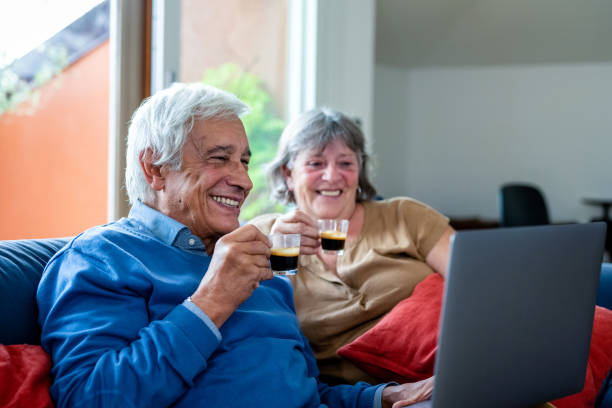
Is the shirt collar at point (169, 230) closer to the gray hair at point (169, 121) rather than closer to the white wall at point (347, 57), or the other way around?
the gray hair at point (169, 121)

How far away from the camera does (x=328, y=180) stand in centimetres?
218

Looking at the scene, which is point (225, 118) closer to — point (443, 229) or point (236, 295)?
point (236, 295)

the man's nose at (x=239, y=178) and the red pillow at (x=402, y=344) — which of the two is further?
the red pillow at (x=402, y=344)

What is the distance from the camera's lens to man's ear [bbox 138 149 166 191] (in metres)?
1.45

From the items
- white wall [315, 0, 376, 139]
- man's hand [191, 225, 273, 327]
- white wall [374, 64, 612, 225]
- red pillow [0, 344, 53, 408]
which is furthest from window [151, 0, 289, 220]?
white wall [374, 64, 612, 225]

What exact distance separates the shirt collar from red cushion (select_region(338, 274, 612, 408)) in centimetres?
64

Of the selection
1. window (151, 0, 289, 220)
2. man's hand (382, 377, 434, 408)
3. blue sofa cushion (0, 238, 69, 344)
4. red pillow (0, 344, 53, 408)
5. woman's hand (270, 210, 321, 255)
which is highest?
window (151, 0, 289, 220)

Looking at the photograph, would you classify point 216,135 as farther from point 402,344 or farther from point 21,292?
point 402,344

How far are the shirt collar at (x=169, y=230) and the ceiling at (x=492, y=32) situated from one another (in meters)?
4.80

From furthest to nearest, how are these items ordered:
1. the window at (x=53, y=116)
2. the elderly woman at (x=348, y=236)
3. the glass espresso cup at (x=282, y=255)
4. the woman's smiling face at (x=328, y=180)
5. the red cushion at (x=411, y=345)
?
the window at (x=53, y=116) < the woman's smiling face at (x=328, y=180) < the elderly woman at (x=348, y=236) < the red cushion at (x=411, y=345) < the glass espresso cup at (x=282, y=255)

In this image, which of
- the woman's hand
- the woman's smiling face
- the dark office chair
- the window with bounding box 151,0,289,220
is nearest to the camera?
the woman's hand

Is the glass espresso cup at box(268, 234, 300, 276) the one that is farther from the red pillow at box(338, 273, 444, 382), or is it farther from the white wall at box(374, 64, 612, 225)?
the white wall at box(374, 64, 612, 225)

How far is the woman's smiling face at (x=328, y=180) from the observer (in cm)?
220

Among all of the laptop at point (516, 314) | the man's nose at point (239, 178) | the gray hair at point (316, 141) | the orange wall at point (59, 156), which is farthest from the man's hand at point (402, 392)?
the orange wall at point (59, 156)
